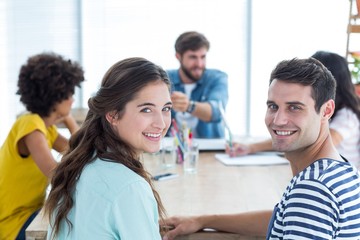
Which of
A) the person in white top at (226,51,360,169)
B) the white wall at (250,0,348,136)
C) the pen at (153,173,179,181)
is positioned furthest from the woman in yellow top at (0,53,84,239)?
the white wall at (250,0,348,136)

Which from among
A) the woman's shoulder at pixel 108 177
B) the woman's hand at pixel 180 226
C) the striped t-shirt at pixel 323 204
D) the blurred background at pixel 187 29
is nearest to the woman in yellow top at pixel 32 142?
the woman's hand at pixel 180 226

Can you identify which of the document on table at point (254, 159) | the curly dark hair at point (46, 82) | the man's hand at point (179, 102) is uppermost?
the curly dark hair at point (46, 82)

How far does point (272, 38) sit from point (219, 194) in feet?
9.57

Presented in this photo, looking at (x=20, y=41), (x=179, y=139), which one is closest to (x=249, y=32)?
(x=20, y=41)

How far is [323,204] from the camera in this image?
1292mm

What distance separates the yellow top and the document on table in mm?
886

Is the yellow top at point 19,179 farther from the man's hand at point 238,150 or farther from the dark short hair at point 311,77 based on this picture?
the dark short hair at point 311,77

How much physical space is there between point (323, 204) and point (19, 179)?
5.25ft

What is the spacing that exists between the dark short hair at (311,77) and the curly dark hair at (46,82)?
140 cm

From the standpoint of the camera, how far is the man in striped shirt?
130cm

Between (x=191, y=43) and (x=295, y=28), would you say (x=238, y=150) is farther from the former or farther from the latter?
(x=295, y=28)

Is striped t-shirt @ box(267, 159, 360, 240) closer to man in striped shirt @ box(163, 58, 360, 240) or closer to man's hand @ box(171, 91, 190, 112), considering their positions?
man in striped shirt @ box(163, 58, 360, 240)

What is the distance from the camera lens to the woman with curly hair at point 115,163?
4.65 feet

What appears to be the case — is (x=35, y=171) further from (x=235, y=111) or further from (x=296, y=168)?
(x=235, y=111)
